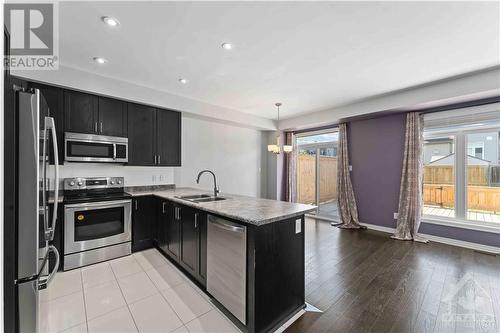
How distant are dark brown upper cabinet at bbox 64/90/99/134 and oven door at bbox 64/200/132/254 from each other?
111 cm

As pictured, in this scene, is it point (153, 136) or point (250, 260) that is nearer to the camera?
point (250, 260)

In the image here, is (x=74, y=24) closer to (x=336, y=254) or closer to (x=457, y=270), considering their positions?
(x=336, y=254)

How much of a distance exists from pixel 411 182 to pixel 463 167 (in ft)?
2.83

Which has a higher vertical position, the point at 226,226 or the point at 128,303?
the point at 226,226

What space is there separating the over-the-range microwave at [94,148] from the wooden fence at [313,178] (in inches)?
179

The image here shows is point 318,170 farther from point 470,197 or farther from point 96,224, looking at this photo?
point 96,224

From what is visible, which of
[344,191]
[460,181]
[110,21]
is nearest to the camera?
[110,21]

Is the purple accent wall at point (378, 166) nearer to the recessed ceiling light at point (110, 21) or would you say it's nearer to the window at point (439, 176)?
the window at point (439, 176)

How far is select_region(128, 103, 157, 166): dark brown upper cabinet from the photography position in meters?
3.62

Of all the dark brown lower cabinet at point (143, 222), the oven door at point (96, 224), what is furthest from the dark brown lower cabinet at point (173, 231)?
the oven door at point (96, 224)

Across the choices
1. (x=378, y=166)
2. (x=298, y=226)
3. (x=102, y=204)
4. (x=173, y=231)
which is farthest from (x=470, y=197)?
(x=102, y=204)

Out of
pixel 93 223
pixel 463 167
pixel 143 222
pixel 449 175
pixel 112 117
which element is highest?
pixel 112 117

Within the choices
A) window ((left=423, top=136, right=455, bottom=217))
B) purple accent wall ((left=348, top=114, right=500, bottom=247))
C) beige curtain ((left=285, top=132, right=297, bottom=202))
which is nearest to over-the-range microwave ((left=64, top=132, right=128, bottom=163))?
beige curtain ((left=285, top=132, right=297, bottom=202))

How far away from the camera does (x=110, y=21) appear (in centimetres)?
205
